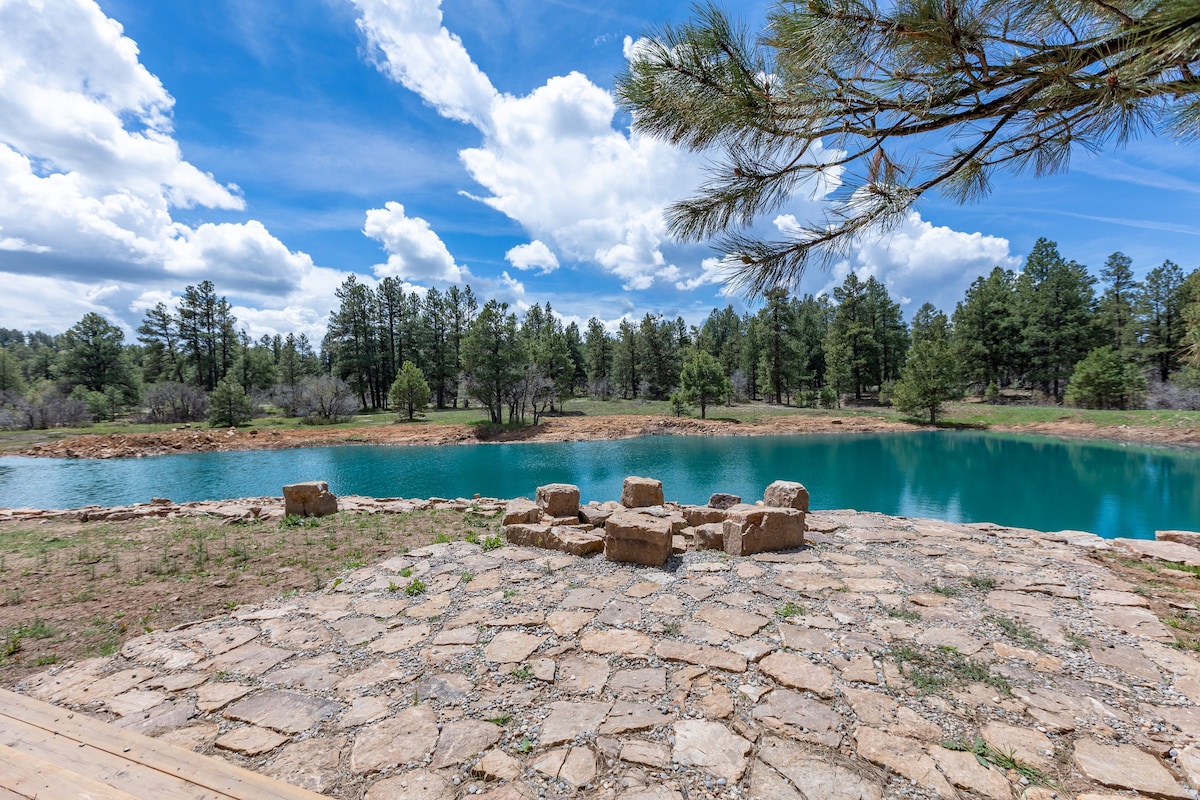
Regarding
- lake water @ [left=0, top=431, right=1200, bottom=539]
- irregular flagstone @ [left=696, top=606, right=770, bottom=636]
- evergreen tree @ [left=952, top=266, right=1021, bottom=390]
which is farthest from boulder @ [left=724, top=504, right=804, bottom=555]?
evergreen tree @ [left=952, top=266, right=1021, bottom=390]

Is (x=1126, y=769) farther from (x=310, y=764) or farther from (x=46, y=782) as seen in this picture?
(x=46, y=782)

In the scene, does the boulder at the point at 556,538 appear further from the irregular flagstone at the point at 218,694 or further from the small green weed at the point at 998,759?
the small green weed at the point at 998,759

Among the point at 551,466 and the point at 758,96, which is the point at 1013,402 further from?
the point at 758,96

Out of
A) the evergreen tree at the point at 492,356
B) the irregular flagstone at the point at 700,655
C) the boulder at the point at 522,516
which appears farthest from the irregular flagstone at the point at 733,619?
the evergreen tree at the point at 492,356

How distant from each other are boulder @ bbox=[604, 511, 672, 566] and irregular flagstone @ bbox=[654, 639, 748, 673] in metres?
1.78

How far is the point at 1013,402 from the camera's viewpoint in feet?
126

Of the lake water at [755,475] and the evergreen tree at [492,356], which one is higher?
the evergreen tree at [492,356]

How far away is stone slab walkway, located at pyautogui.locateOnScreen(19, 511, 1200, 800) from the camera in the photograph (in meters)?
2.36

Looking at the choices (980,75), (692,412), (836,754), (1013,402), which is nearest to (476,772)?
(836,754)

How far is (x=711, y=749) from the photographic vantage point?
2.52m

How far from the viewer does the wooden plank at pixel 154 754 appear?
82.9 inches

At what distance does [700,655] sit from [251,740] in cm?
288

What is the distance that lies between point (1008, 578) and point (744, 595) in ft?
9.63

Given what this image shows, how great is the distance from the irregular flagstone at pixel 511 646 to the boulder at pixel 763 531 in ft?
10.0
